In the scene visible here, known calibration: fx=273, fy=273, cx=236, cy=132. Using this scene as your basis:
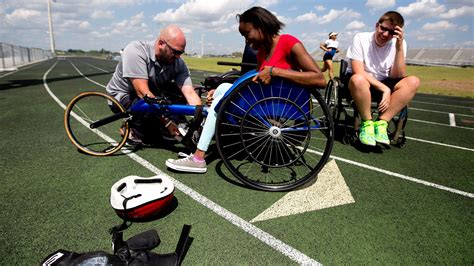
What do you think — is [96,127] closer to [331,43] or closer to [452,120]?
[452,120]

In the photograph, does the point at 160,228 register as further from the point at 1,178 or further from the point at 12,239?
the point at 1,178

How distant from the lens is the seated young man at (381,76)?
3.68 m

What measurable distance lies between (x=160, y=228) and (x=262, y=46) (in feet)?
6.02

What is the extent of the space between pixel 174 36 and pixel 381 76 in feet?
9.92

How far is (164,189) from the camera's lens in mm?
2168

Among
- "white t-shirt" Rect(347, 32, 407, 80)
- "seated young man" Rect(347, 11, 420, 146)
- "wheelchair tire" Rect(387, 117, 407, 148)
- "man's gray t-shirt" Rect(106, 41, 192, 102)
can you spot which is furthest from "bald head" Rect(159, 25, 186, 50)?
"wheelchair tire" Rect(387, 117, 407, 148)

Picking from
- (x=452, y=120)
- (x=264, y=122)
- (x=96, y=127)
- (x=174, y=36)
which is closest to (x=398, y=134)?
(x=264, y=122)

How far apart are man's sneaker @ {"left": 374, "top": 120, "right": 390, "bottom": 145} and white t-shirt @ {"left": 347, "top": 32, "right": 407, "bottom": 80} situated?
800 mm

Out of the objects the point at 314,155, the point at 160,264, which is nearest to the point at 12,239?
the point at 160,264

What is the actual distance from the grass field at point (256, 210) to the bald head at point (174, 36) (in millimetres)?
1430

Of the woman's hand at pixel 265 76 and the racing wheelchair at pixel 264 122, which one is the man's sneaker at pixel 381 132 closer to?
the racing wheelchair at pixel 264 122

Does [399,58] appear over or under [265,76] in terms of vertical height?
over

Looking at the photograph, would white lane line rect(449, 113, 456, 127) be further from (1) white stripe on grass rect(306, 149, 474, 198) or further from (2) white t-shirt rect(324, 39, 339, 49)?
(1) white stripe on grass rect(306, 149, 474, 198)

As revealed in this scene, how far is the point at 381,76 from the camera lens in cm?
407
